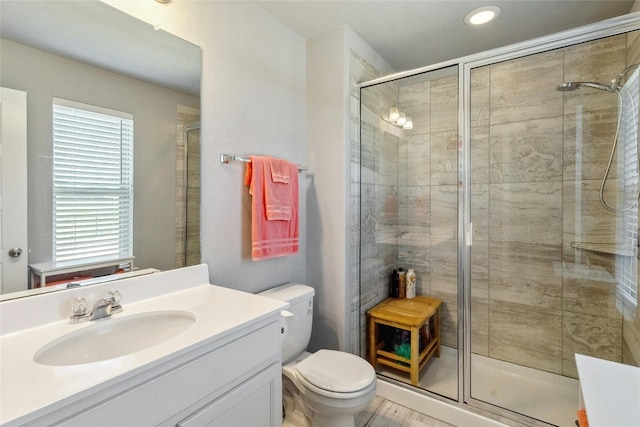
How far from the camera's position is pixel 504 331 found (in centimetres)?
220

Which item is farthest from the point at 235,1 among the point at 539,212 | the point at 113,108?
the point at 539,212

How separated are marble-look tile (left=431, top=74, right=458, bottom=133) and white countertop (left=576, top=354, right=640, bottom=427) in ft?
4.91

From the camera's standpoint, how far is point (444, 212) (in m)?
2.24

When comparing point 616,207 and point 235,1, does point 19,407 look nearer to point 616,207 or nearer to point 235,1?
point 235,1

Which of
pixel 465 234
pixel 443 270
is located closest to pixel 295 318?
pixel 465 234

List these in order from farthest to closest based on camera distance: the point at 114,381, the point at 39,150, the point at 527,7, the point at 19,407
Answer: the point at 527,7 → the point at 39,150 → the point at 114,381 → the point at 19,407

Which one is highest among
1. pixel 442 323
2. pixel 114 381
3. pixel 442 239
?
pixel 442 239

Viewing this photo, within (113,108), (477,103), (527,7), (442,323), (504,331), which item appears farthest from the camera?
(442,323)

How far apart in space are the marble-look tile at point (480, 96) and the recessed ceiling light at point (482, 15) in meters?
0.32

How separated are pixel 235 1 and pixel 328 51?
25.4 inches

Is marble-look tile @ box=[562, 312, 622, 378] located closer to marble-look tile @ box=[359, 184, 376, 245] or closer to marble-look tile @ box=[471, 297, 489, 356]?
marble-look tile @ box=[471, 297, 489, 356]

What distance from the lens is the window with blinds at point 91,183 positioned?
1.10m

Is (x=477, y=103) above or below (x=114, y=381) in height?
above

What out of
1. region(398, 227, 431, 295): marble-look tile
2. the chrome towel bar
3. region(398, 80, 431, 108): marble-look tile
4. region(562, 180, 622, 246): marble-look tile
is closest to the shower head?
region(562, 180, 622, 246): marble-look tile
